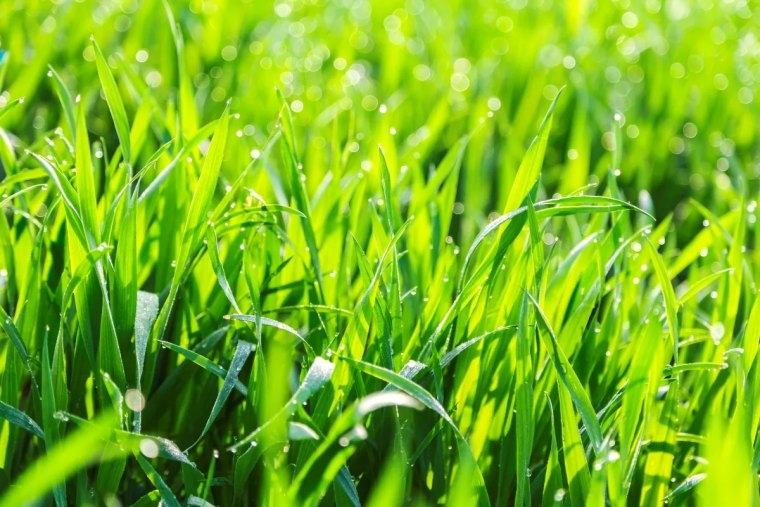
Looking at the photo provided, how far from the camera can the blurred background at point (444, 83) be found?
1.55 m

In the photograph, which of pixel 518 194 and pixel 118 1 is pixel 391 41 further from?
pixel 518 194

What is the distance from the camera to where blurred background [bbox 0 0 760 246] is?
1.55m

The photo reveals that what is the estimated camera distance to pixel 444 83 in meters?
1.84

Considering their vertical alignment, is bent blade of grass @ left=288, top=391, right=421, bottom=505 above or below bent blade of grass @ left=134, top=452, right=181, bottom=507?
above

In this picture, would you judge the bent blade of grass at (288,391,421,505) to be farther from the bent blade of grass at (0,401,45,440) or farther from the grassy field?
the bent blade of grass at (0,401,45,440)

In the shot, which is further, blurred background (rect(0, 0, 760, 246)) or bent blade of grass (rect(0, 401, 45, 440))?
blurred background (rect(0, 0, 760, 246))

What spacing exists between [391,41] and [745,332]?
1.27 metres

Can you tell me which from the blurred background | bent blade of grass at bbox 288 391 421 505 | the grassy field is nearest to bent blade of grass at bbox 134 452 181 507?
the grassy field

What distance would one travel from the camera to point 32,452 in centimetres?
94

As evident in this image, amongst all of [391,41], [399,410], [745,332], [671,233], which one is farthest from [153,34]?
[745,332]

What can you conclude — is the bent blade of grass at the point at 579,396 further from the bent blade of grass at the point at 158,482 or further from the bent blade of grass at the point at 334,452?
the bent blade of grass at the point at 158,482

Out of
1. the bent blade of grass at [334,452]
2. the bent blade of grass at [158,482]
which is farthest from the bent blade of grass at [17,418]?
the bent blade of grass at [334,452]

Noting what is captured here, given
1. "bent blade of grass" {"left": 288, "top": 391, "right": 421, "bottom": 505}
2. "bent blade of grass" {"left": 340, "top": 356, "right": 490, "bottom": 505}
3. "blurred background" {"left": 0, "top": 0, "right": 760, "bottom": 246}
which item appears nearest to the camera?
"bent blade of grass" {"left": 288, "top": 391, "right": 421, "bottom": 505}

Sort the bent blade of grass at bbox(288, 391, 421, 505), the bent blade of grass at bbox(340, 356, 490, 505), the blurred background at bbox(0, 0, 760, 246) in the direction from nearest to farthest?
the bent blade of grass at bbox(288, 391, 421, 505), the bent blade of grass at bbox(340, 356, 490, 505), the blurred background at bbox(0, 0, 760, 246)
